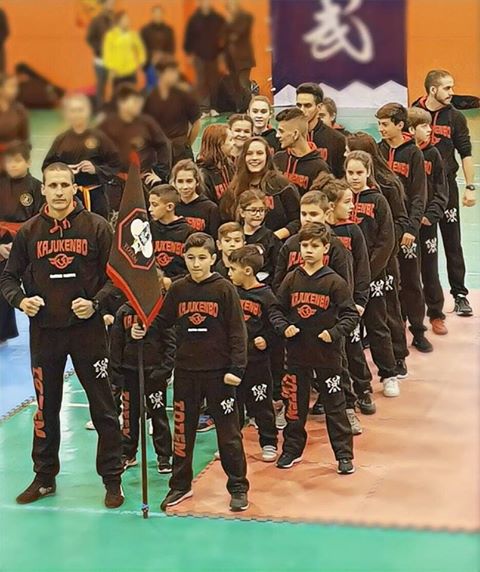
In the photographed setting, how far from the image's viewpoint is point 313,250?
5.11 metres

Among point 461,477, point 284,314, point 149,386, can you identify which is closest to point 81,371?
point 149,386

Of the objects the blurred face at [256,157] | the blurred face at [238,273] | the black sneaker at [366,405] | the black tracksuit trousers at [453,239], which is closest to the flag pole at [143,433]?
the blurred face at [238,273]

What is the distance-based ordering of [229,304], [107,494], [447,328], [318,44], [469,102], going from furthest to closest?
1. [469,102]
2. [447,328]
3. [107,494]
4. [229,304]
5. [318,44]

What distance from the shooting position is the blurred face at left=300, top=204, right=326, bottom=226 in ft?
17.5

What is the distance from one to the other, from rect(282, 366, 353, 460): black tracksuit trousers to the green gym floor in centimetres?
46

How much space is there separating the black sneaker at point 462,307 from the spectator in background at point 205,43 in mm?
7068

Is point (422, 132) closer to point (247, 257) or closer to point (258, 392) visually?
point (247, 257)

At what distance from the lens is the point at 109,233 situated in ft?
16.0

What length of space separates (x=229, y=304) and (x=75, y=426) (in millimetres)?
1936

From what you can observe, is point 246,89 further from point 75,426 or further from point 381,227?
point 75,426

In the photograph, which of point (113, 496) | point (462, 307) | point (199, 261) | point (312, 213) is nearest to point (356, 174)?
point (312, 213)

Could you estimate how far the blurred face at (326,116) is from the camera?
6648 millimetres

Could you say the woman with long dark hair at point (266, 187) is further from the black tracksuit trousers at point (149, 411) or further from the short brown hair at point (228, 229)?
the black tracksuit trousers at point (149, 411)

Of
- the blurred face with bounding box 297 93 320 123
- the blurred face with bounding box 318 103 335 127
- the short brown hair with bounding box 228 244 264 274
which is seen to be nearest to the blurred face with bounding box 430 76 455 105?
the blurred face with bounding box 318 103 335 127
